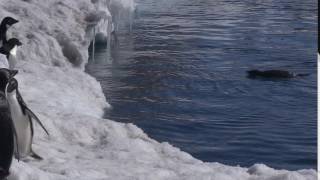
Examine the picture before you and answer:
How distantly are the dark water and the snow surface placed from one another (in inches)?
67.2

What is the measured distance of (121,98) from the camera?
16.9 meters

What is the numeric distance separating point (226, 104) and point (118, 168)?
9433mm

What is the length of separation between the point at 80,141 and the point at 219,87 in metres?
9.95

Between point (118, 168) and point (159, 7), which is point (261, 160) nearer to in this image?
point (118, 168)

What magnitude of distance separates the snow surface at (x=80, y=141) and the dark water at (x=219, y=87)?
1.71m

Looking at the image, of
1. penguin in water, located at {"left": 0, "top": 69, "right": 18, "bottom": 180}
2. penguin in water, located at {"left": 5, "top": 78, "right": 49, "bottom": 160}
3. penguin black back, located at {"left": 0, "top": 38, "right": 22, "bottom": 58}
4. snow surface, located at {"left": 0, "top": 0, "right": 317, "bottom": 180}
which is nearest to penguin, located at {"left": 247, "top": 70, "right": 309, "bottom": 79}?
snow surface, located at {"left": 0, "top": 0, "right": 317, "bottom": 180}

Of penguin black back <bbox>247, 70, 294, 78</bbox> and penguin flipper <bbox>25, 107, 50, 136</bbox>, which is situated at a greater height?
penguin flipper <bbox>25, 107, 50, 136</bbox>

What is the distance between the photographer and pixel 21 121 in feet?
26.1

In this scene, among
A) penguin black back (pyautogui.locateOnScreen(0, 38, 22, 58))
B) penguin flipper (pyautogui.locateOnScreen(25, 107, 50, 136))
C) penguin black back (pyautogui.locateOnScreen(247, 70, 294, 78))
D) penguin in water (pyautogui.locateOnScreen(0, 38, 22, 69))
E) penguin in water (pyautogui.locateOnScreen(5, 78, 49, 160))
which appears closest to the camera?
penguin in water (pyautogui.locateOnScreen(5, 78, 49, 160))

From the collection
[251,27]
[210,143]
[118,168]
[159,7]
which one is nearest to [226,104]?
→ [210,143]

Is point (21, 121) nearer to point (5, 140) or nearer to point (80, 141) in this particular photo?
point (80, 141)

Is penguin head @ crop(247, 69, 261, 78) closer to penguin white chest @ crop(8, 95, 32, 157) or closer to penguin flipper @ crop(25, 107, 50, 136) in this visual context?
penguin flipper @ crop(25, 107, 50, 136)

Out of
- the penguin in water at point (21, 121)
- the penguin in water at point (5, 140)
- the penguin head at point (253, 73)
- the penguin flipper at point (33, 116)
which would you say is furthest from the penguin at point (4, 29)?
the penguin head at point (253, 73)

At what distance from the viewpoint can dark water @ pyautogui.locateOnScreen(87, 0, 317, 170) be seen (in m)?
13.5
